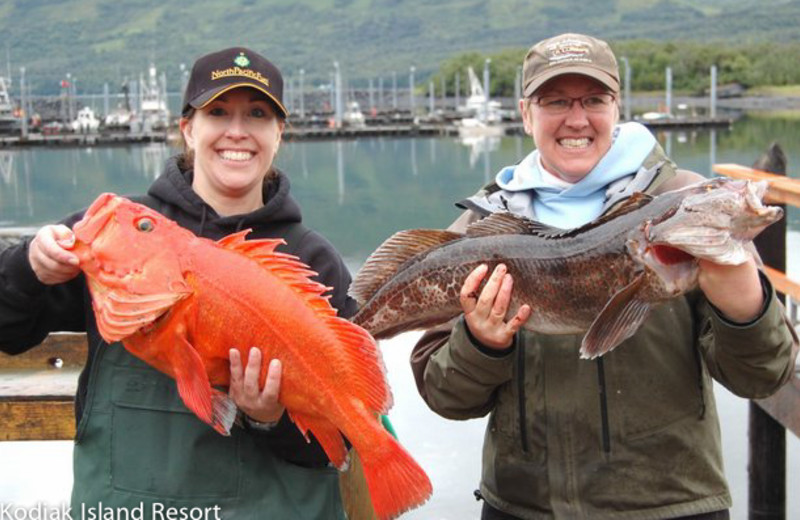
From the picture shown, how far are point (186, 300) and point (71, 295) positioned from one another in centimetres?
72

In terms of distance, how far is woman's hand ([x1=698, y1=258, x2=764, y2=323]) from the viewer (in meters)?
2.86

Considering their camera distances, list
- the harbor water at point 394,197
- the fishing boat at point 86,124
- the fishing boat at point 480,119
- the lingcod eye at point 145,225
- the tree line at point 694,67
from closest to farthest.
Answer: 1. the lingcod eye at point 145,225
2. the harbor water at point 394,197
3. the fishing boat at point 480,119
4. the fishing boat at point 86,124
5. the tree line at point 694,67

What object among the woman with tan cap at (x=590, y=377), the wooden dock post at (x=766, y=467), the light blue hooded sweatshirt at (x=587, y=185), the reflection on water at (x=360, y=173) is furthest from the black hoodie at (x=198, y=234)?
the reflection on water at (x=360, y=173)

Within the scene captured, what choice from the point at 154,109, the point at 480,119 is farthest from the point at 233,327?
the point at 154,109

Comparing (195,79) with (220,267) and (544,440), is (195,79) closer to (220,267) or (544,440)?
(220,267)

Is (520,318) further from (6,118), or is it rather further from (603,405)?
(6,118)

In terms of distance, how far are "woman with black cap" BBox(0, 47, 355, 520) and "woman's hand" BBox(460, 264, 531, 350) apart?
0.50 meters

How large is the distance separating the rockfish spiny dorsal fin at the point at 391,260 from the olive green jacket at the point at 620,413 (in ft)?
0.99

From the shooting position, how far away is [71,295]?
335 centimetres

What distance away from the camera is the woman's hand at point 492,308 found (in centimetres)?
320

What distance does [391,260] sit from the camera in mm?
3424

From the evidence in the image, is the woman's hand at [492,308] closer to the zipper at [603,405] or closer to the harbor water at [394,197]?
the zipper at [603,405]

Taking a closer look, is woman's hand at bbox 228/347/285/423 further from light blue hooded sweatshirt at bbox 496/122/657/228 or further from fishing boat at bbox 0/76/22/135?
fishing boat at bbox 0/76/22/135

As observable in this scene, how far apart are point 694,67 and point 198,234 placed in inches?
5299
